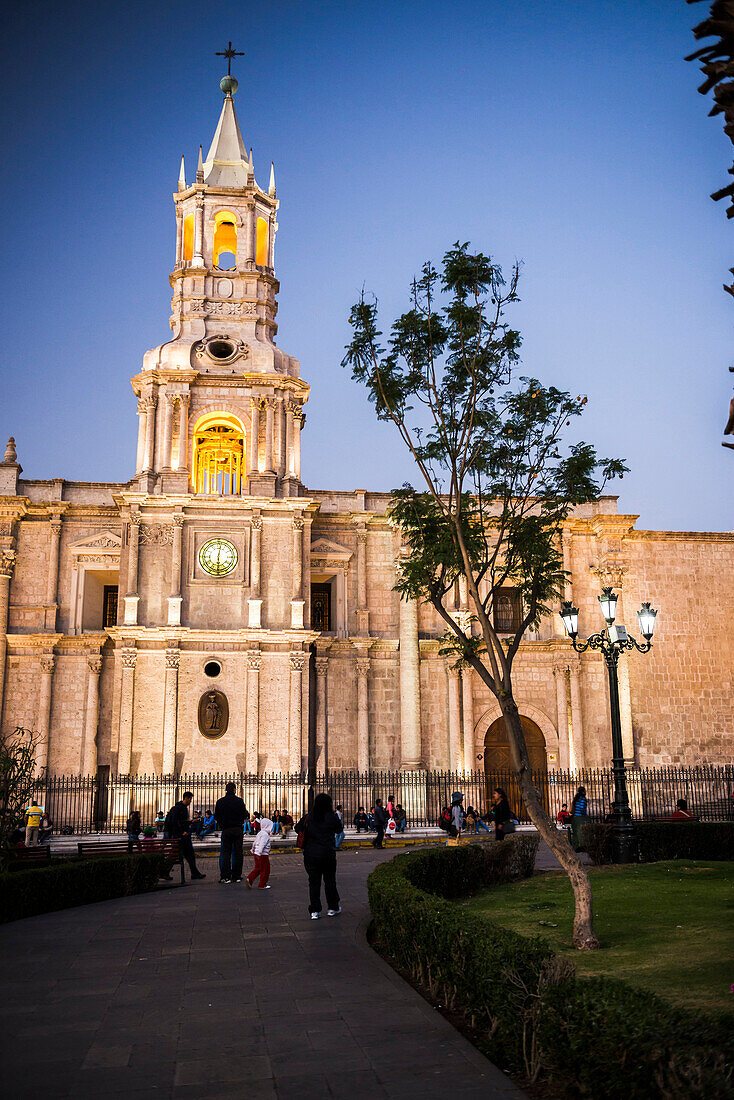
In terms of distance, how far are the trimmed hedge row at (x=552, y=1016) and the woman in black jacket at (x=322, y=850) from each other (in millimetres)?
2463

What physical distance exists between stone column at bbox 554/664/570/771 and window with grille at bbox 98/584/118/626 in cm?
1593

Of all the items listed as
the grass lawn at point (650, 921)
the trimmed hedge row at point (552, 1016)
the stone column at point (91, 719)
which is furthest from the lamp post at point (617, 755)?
the stone column at point (91, 719)

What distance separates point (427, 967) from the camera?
834cm

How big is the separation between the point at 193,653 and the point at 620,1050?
26.2 metres

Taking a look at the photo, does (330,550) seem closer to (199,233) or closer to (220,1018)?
(199,233)

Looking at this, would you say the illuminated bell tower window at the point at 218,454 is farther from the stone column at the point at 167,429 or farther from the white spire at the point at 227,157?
the white spire at the point at 227,157

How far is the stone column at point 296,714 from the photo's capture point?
97.4 ft

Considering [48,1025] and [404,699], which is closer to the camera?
[48,1025]

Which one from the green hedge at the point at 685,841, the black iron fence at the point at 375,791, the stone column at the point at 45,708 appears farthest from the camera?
the stone column at the point at 45,708

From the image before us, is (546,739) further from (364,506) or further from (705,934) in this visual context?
(705,934)

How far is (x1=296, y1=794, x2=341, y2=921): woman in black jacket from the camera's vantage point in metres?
12.3

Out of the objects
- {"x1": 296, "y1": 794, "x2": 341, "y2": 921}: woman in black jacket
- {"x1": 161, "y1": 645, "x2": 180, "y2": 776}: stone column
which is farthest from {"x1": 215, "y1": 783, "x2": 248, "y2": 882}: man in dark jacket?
{"x1": 161, "y1": 645, "x2": 180, "y2": 776}: stone column

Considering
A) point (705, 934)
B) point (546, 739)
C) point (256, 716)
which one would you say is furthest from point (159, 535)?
point (705, 934)

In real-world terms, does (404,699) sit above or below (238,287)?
below
